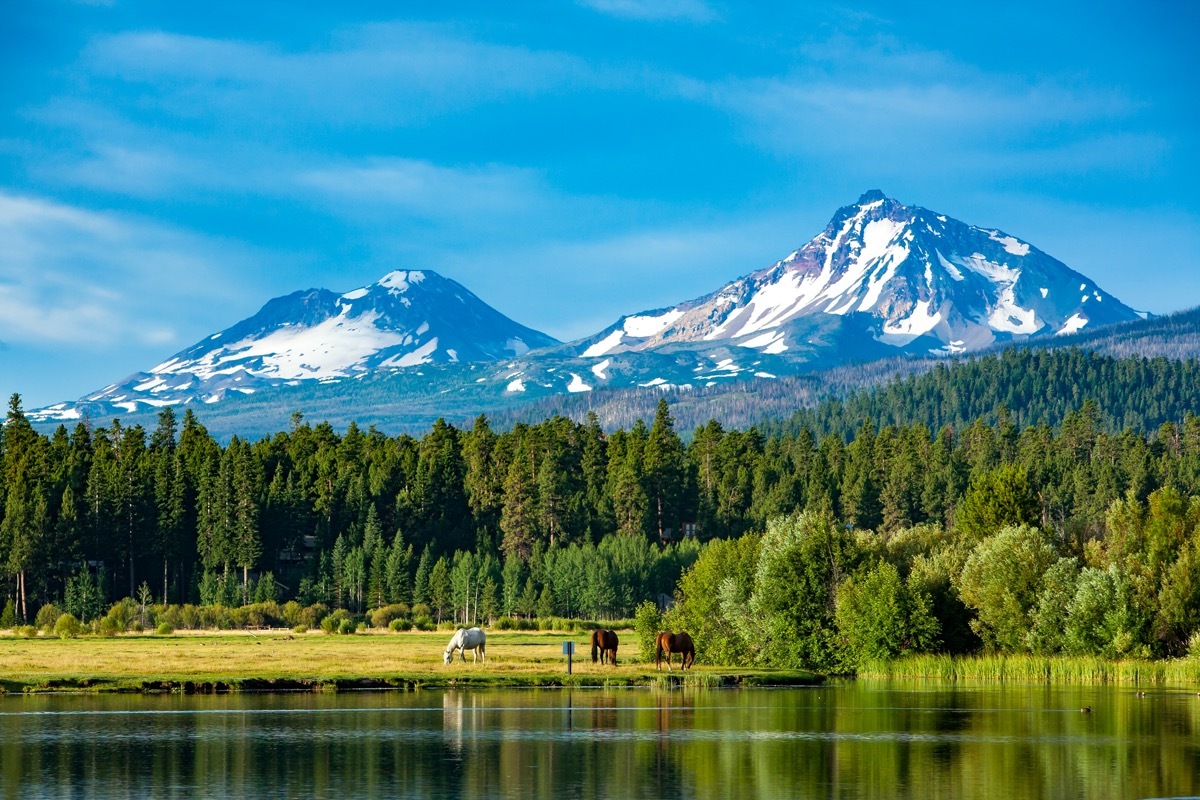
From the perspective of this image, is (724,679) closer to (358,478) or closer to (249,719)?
(249,719)

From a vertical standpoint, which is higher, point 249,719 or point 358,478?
point 358,478

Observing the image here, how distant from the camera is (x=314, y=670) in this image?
79000 millimetres

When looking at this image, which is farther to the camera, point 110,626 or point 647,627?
point 110,626

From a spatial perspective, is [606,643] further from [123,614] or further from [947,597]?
[123,614]

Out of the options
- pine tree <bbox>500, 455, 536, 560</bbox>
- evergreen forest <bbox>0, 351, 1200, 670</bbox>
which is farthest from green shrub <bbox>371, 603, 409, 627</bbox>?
pine tree <bbox>500, 455, 536, 560</bbox>

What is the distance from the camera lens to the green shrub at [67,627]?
428 feet

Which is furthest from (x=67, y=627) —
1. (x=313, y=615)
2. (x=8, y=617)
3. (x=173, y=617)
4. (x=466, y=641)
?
(x=466, y=641)

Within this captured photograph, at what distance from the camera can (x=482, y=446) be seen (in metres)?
198

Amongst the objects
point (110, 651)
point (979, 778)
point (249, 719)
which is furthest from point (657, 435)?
point (979, 778)

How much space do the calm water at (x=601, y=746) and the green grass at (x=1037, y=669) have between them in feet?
33.2

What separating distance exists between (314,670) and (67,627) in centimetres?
6194

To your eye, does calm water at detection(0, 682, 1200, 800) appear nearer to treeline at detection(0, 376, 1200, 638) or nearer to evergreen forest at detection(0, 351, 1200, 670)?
evergreen forest at detection(0, 351, 1200, 670)

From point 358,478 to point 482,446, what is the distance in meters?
20.4

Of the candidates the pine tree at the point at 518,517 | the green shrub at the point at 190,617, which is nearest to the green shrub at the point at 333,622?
the green shrub at the point at 190,617
